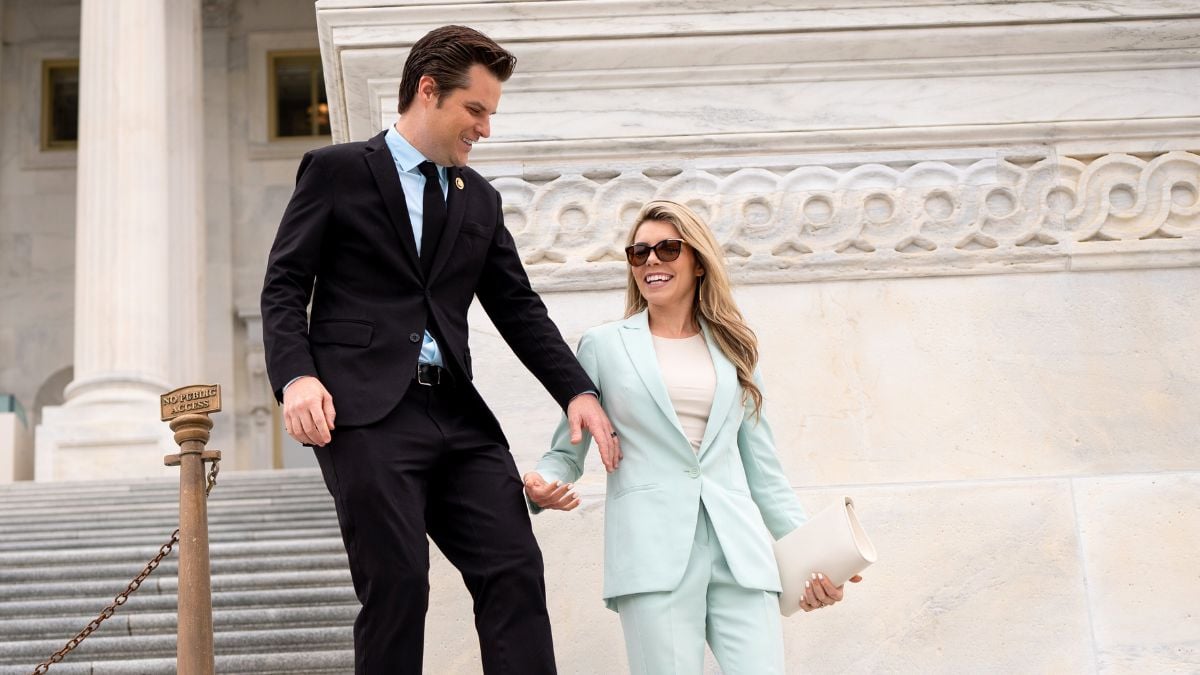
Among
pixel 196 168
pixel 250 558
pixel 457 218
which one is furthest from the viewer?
pixel 196 168

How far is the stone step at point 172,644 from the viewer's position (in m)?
6.14

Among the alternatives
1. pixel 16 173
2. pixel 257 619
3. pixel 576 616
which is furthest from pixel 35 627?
pixel 16 173

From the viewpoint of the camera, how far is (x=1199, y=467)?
16.3ft

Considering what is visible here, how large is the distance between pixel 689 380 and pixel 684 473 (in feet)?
0.85

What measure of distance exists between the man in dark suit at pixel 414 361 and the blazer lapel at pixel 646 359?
0.14 m

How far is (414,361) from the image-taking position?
357cm

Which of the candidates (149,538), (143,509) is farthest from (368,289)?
(143,509)

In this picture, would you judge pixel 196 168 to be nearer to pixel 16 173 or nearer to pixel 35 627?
pixel 16 173

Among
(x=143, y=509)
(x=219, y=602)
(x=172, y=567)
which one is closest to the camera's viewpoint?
(x=219, y=602)

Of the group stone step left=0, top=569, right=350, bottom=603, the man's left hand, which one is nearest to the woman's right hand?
the man's left hand

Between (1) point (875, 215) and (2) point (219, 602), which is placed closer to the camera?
(1) point (875, 215)

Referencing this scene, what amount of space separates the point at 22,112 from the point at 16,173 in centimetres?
104

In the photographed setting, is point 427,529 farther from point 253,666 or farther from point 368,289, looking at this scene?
point 253,666

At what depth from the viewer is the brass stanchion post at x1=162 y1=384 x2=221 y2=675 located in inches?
161
